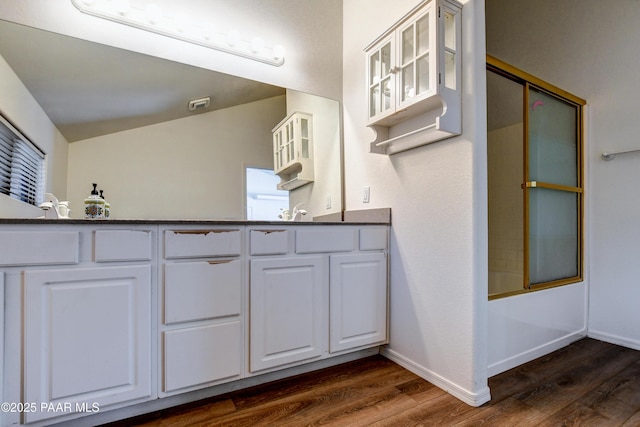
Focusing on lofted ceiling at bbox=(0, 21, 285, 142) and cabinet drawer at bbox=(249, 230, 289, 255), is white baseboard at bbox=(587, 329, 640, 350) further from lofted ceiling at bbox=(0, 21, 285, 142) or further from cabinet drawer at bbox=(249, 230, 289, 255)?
lofted ceiling at bbox=(0, 21, 285, 142)

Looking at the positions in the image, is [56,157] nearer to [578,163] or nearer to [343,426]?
[343,426]

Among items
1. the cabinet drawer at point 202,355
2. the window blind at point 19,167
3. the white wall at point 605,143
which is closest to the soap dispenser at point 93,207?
the window blind at point 19,167

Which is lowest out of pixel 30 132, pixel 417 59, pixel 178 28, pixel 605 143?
pixel 30 132

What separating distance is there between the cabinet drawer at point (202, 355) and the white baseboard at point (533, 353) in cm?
139

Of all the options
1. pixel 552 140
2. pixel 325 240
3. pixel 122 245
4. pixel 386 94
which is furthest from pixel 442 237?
pixel 122 245

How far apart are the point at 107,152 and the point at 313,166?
4.07ft

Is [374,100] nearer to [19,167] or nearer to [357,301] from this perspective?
[357,301]

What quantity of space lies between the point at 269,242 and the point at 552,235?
2.01 m

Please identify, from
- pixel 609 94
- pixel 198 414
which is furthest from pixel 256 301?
pixel 609 94

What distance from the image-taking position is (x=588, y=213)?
7.57ft

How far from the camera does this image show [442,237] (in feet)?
5.29

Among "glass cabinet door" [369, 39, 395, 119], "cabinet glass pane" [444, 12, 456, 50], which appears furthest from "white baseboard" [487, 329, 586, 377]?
"cabinet glass pane" [444, 12, 456, 50]

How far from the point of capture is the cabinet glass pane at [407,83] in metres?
1.63

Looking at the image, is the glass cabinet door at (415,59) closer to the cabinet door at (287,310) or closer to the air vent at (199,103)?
the cabinet door at (287,310)
